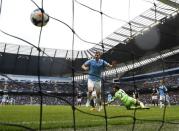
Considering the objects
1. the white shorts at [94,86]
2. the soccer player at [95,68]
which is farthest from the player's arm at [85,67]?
the white shorts at [94,86]

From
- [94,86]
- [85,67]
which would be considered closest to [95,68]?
[85,67]

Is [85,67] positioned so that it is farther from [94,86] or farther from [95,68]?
[94,86]

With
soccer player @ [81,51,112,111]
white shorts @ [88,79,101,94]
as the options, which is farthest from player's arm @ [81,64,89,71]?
white shorts @ [88,79,101,94]

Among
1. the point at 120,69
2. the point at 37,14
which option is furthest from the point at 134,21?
the point at 37,14

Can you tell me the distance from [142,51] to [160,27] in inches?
104

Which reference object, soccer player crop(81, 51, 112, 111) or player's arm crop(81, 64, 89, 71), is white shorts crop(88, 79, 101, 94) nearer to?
soccer player crop(81, 51, 112, 111)

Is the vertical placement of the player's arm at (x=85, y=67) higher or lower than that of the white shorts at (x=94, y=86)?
higher

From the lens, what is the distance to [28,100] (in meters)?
35.7

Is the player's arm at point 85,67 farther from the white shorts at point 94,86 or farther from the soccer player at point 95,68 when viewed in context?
the white shorts at point 94,86

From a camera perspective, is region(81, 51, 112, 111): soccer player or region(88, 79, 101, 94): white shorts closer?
region(81, 51, 112, 111): soccer player

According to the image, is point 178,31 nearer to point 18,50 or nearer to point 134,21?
point 134,21

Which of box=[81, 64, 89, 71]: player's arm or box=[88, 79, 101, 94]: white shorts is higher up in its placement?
box=[81, 64, 89, 71]: player's arm

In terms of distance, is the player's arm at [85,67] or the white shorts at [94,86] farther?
the white shorts at [94,86]

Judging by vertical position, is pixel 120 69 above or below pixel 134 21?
below
